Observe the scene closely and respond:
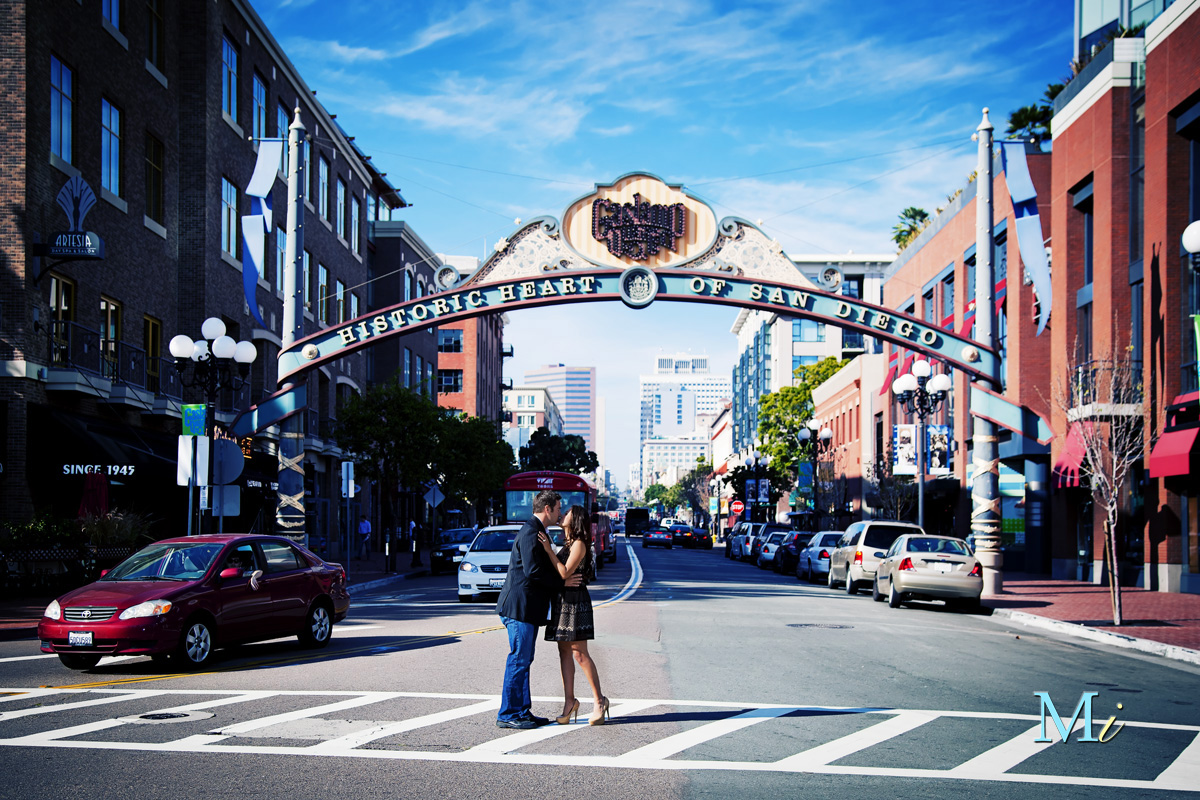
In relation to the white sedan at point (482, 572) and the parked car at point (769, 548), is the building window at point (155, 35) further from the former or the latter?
the parked car at point (769, 548)

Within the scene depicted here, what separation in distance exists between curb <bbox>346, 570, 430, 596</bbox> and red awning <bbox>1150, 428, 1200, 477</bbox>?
1872cm

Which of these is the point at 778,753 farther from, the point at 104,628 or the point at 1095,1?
the point at 1095,1

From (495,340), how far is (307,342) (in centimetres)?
7998

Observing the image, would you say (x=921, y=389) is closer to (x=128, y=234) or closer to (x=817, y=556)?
(x=817, y=556)

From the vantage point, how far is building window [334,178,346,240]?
52638 mm

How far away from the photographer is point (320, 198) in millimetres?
49094

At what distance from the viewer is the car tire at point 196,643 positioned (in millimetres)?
12359

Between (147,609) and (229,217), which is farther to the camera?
(229,217)

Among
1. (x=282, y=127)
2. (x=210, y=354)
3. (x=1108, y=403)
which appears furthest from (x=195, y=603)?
(x=282, y=127)

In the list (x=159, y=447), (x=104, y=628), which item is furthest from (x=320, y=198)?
(x=104, y=628)

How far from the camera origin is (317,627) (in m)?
15.0

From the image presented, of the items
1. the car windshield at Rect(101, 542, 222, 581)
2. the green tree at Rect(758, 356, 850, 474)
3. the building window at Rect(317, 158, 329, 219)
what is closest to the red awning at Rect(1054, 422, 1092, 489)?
the car windshield at Rect(101, 542, 222, 581)

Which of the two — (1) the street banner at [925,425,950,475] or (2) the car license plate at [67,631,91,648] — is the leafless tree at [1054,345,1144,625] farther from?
(2) the car license plate at [67,631,91,648]

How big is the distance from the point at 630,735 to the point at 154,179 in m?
28.3
